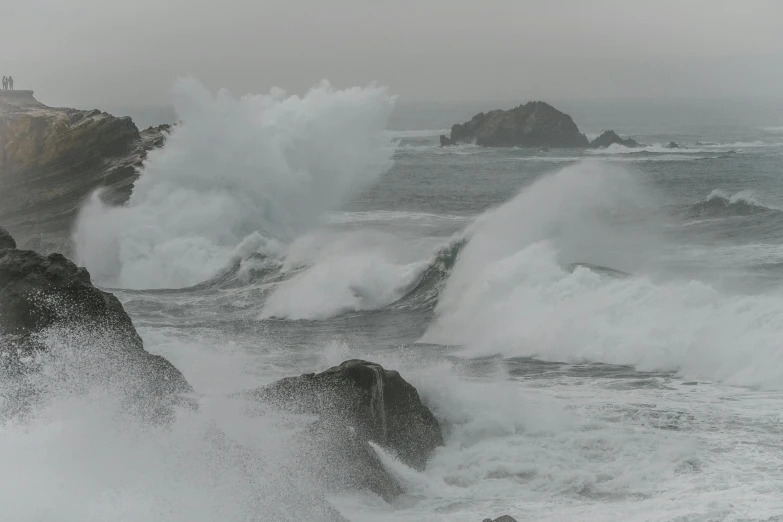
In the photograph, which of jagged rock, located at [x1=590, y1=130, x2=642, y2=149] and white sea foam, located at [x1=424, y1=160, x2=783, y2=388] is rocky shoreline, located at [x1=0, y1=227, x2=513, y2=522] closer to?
white sea foam, located at [x1=424, y1=160, x2=783, y2=388]

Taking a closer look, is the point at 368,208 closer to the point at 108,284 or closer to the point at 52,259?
the point at 108,284

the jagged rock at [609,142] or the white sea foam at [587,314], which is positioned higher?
the jagged rock at [609,142]

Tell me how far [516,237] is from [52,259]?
1296 centimetres

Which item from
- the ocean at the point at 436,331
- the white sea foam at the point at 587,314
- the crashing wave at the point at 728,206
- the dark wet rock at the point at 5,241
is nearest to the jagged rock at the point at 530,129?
the ocean at the point at 436,331

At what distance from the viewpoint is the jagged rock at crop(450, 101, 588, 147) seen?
67750 millimetres

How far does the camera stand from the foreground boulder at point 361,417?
9961mm

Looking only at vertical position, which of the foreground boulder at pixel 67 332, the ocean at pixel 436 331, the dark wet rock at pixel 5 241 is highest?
the dark wet rock at pixel 5 241

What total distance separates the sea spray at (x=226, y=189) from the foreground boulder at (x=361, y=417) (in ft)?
46.5

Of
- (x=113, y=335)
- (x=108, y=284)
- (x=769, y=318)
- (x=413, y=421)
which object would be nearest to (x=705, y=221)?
(x=769, y=318)

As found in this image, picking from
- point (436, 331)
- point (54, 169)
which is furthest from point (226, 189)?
point (436, 331)

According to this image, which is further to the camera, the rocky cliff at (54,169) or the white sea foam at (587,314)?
the rocky cliff at (54,169)

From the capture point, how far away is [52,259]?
11000mm

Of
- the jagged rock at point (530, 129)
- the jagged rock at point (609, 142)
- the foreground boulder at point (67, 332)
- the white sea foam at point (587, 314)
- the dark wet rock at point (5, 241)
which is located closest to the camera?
the foreground boulder at point (67, 332)

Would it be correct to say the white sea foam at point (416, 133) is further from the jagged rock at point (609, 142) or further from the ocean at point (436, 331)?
the ocean at point (436, 331)
